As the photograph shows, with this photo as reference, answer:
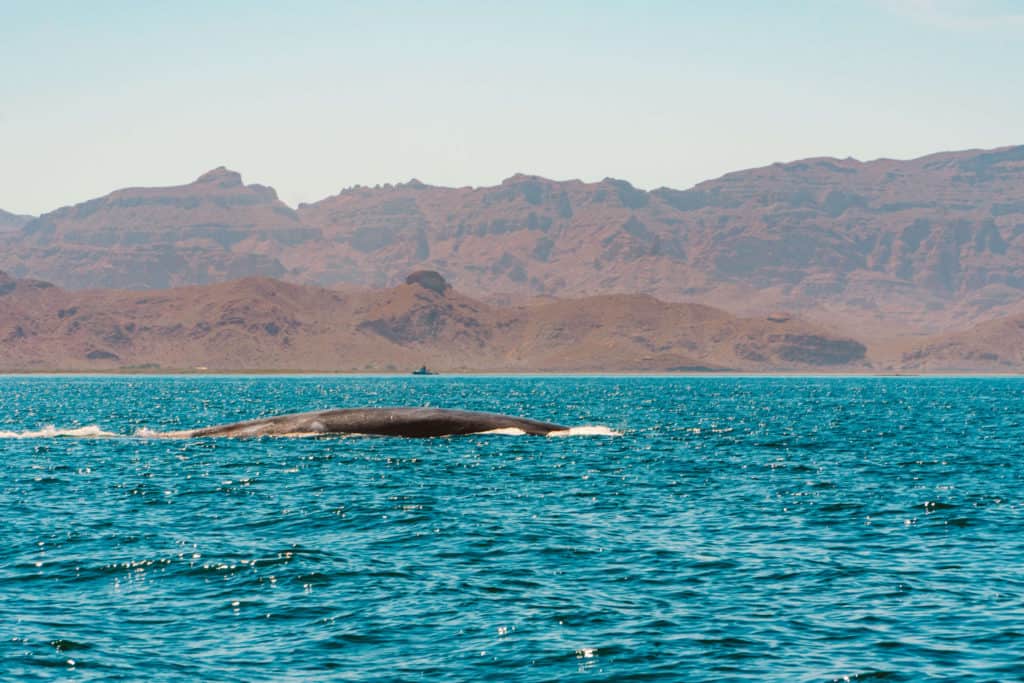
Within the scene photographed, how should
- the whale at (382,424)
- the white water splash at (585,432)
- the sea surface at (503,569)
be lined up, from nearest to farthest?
the sea surface at (503,569) → the whale at (382,424) → the white water splash at (585,432)

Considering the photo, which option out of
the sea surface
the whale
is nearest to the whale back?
the whale

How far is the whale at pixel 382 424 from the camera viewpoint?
194 feet

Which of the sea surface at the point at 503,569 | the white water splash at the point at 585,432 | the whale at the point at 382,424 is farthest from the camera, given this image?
the white water splash at the point at 585,432

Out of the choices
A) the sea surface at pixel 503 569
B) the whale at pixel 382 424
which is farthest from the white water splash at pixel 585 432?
the sea surface at pixel 503 569

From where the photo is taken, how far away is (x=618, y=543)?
30.6 metres

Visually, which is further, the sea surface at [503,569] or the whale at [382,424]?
the whale at [382,424]

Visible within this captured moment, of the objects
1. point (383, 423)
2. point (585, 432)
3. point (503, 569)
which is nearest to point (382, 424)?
point (383, 423)

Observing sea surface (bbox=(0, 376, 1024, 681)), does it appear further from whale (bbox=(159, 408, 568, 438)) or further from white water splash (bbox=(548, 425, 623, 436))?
white water splash (bbox=(548, 425, 623, 436))

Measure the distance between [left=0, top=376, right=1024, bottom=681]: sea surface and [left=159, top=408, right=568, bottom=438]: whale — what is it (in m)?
5.49

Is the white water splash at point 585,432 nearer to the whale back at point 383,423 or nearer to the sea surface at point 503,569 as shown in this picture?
the whale back at point 383,423

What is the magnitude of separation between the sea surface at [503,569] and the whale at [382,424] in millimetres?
5494

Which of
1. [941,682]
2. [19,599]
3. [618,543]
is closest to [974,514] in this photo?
[618,543]

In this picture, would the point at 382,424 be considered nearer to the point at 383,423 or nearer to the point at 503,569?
the point at 383,423

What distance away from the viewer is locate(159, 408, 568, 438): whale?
5903cm
